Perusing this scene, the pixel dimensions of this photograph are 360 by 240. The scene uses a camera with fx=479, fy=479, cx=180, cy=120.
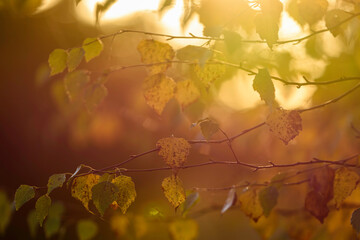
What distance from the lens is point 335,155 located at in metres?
2.33

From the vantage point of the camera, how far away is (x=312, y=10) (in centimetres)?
106

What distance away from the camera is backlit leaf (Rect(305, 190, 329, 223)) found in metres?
1.07

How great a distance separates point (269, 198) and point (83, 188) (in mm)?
414

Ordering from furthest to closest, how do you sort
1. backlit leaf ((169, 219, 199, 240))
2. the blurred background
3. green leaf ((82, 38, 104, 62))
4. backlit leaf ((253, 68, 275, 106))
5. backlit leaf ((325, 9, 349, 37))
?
the blurred background, backlit leaf ((169, 219, 199, 240)), green leaf ((82, 38, 104, 62)), backlit leaf ((325, 9, 349, 37)), backlit leaf ((253, 68, 275, 106))

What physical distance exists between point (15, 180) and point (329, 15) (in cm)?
569

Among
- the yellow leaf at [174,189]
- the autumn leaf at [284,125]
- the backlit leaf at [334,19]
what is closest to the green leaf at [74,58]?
the yellow leaf at [174,189]

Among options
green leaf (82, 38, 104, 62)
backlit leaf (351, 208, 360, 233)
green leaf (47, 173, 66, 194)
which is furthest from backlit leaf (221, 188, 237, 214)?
green leaf (82, 38, 104, 62)

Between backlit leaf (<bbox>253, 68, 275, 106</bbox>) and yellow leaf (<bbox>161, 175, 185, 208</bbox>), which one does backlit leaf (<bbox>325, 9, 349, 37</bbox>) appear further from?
yellow leaf (<bbox>161, 175, 185, 208</bbox>)

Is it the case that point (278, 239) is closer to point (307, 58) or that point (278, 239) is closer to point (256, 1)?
point (307, 58)

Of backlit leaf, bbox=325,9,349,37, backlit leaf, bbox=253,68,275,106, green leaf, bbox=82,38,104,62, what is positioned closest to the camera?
backlit leaf, bbox=253,68,275,106

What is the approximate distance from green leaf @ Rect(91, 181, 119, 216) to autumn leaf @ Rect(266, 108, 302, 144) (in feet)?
1.19

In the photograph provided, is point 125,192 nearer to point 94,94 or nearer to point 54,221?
point 94,94

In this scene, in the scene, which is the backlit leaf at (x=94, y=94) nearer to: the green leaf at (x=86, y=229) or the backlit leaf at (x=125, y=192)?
the backlit leaf at (x=125, y=192)

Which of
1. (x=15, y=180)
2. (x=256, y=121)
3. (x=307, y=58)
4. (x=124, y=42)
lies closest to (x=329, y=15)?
(x=307, y=58)
